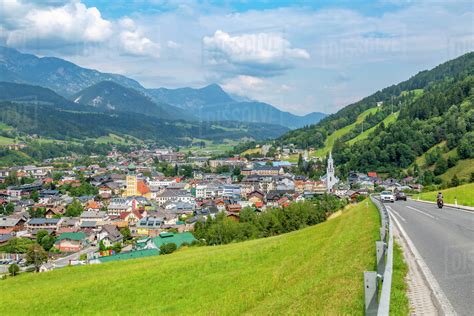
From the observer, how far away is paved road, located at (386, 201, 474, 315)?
787 centimetres

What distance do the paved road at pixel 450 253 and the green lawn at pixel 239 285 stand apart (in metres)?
1.42

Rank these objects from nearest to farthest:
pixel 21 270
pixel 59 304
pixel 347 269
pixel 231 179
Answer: pixel 347 269 < pixel 59 304 < pixel 21 270 < pixel 231 179

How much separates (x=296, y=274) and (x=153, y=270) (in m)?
10.6

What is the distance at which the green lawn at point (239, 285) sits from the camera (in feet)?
33.2

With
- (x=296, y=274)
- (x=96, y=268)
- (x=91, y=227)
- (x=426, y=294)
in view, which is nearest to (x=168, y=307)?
(x=296, y=274)

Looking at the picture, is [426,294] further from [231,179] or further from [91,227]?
[231,179]

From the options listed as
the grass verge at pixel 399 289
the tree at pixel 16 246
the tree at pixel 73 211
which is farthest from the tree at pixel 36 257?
the grass verge at pixel 399 289

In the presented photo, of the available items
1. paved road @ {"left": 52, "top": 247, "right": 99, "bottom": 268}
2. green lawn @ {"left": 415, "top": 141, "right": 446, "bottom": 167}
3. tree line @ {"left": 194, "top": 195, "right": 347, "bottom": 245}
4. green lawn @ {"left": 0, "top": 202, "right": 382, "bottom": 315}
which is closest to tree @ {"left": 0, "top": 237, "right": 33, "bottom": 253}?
paved road @ {"left": 52, "top": 247, "right": 99, "bottom": 268}

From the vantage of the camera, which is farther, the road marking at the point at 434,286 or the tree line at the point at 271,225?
the tree line at the point at 271,225

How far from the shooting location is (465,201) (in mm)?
32625

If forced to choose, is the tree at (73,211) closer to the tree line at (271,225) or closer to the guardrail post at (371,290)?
the tree line at (271,225)

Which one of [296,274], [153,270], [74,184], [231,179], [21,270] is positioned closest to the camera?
[296,274]

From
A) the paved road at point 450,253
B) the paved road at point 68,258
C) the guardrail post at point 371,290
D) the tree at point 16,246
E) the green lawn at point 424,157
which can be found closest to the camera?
the guardrail post at point 371,290

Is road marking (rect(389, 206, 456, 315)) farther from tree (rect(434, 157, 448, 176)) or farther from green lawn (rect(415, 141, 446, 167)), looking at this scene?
green lawn (rect(415, 141, 446, 167))
